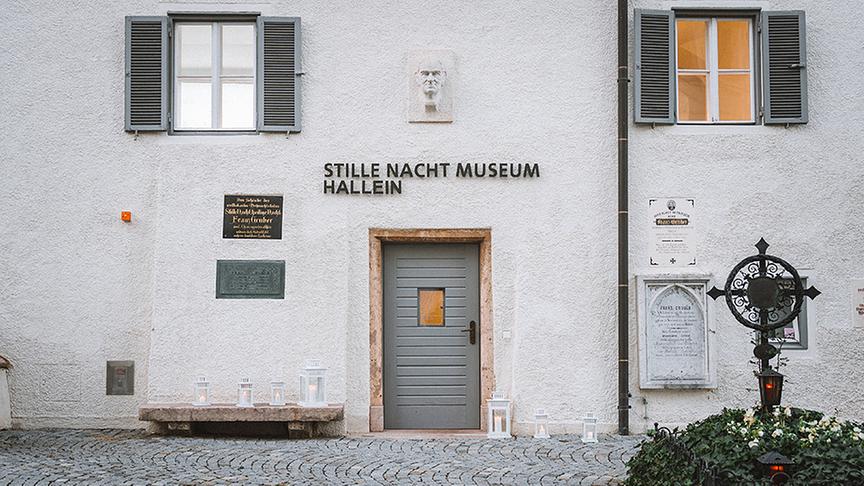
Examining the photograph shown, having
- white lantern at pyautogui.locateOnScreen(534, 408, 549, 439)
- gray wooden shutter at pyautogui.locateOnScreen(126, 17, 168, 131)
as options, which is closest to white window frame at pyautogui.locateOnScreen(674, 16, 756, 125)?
white lantern at pyautogui.locateOnScreen(534, 408, 549, 439)

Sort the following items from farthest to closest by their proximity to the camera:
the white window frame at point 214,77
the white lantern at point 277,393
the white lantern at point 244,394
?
the white window frame at point 214,77 < the white lantern at point 277,393 < the white lantern at point 244,394

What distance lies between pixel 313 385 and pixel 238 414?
0.81 meters

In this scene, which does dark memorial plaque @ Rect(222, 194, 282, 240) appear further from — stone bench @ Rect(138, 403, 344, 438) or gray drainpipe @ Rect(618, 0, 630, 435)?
gray drainpipe @ Rect(618, 0, 630, 435)

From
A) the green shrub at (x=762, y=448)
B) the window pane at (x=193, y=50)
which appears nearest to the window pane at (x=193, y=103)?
the window pane at (x=193, y=50)

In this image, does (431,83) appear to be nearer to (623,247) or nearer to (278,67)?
(278,67)

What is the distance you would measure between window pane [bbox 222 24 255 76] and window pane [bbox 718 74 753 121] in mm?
5141

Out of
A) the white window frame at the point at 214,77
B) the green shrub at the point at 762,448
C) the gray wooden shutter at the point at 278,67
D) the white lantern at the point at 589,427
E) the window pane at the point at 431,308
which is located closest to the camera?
the green shrub at the point at 762,448

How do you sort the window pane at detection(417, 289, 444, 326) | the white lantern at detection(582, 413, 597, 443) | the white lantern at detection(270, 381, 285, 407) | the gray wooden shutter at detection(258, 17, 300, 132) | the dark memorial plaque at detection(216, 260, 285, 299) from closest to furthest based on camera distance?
the white lantern at detection(582, 413, 597, 443) → the white lantern at detection(270, 381, 285, 407) → the dark memorial plaque at detection(216, 260, 285, 299) → the gray wooden shutter at detection(258, 17, 300, 132) → the window pane at detection(417, 289, 444, 326)

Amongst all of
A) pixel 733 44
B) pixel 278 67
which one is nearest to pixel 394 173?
pixel 278 67

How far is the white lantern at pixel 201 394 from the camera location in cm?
1071

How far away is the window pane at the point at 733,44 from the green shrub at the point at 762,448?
5397mm

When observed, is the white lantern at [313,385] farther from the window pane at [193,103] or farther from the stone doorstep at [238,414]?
the window pane at [193,103]

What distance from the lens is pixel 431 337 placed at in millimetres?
11391

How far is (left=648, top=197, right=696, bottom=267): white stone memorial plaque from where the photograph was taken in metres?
11.1
